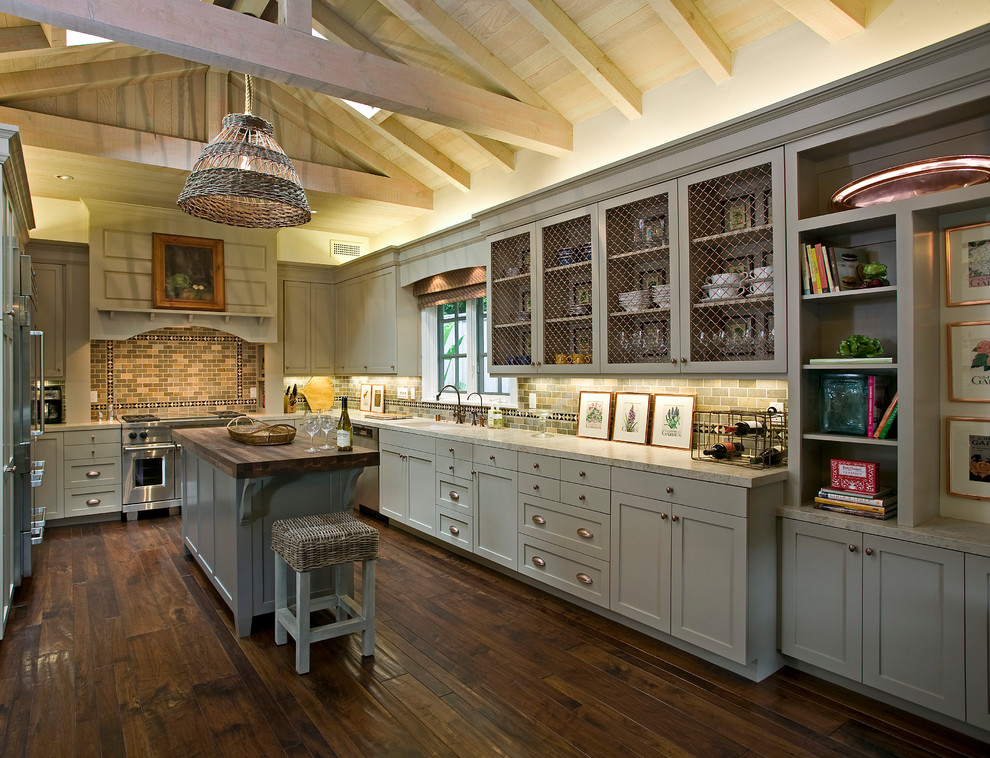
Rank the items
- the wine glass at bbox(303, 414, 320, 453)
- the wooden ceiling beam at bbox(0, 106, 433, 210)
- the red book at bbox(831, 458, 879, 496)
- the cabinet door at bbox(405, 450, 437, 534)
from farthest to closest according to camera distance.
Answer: the cabinet door at bbox(405, 450, 437, 534), the wooden ceiling beam at bbox(0, 106, 433, 210), the wine glass at bbox(303, 414, 320, 453), the red book at bbox(831, 458, 879, 496)

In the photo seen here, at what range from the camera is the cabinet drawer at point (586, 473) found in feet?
10.7

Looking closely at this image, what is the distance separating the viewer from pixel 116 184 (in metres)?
5.29

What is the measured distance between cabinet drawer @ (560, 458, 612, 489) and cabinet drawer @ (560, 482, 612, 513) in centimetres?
3

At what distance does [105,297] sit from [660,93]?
209 inches

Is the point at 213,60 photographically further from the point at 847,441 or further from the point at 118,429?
the point at 118,429

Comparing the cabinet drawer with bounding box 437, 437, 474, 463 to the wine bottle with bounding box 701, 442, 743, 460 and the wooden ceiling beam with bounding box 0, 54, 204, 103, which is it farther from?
the wooden ceiling beam with bounding box 0, 54, 204, 103

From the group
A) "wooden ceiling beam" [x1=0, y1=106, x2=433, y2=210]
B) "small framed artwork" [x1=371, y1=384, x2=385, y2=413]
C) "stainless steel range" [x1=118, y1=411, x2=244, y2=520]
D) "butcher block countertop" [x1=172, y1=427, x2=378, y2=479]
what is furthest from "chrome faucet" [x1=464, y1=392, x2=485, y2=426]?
"stainless steel range" [x1=118, y1=411, x2=244, y2=520]

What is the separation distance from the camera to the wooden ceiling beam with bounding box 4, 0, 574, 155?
2660 mm

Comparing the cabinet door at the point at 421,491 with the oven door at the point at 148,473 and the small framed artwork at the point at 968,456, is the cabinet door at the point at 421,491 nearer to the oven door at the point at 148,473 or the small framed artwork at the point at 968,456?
the oven door at the point at 148,473

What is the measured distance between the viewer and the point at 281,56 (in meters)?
3.09

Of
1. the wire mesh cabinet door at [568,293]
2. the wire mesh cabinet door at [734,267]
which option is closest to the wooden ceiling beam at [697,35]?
the wire mesh cabinet door at [734,267]

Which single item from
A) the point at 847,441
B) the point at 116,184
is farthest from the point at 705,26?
the point at 116,184

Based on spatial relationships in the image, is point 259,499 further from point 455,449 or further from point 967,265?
point 967,265

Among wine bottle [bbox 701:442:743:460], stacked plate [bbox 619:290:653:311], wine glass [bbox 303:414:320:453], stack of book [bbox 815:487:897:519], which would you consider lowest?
stack of book [bbox 815:487:897:519]
